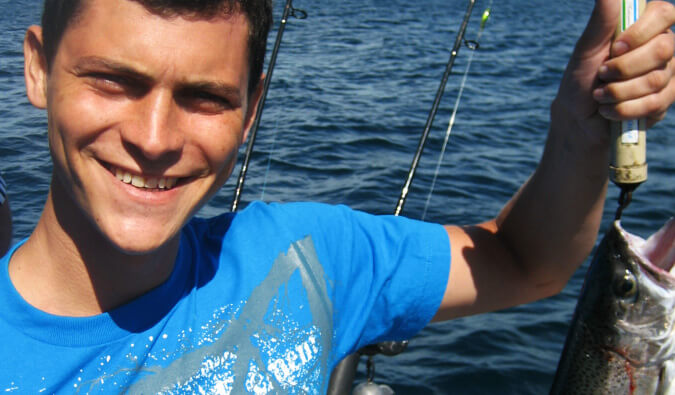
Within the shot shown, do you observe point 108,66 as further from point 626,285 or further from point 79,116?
point 626,285

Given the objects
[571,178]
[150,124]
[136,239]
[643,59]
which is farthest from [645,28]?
[136,239]

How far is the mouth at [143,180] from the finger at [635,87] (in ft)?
3.13

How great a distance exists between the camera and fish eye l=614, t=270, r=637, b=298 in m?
1.73

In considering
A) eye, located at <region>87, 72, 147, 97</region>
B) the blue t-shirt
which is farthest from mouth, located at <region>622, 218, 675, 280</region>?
eye, located at <region>87, 72, 147, 97</region>

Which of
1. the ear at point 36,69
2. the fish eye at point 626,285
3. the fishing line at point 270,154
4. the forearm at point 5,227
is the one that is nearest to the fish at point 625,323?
the fish eye at point 626,285

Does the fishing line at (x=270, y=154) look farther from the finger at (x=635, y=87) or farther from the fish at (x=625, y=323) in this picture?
the finger at (x=635, y=87)

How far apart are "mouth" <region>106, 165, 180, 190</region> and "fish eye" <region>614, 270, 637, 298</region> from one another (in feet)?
3.58

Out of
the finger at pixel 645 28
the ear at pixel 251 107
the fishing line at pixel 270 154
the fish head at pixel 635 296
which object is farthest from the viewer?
the fishing line at pixel 270 154

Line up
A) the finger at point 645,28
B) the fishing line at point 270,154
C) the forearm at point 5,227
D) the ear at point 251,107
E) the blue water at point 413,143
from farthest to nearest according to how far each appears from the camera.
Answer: the fishing line at point 270,154
the blue water at point 413,143
the forearm at point 5,227
the ear at point 251,107
the finger at point 645,28

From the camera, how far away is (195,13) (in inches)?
59.0

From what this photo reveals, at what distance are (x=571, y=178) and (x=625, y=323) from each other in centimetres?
38

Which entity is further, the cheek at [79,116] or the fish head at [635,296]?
the fish head at [635,296]

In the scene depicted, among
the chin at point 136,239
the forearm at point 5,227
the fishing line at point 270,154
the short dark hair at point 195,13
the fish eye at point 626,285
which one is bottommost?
the fishing line at point 270,154

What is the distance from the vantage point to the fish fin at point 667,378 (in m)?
1.74
